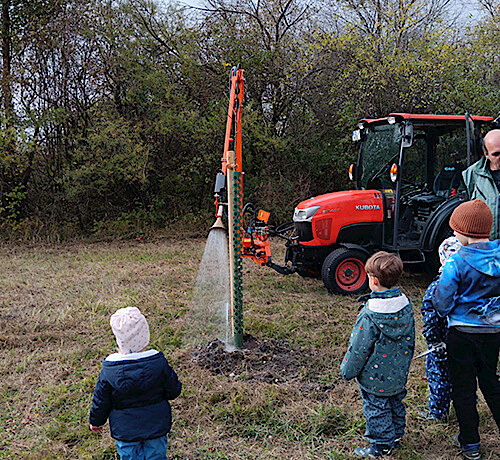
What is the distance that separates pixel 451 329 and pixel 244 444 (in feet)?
4.37

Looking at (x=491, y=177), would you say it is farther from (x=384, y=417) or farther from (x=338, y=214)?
(x=338, y=214)

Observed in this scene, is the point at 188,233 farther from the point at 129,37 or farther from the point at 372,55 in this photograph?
the point at 372,55

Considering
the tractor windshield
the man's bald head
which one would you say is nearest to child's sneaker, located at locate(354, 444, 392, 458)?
the man's bald head

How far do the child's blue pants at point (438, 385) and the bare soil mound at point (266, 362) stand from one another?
76cm

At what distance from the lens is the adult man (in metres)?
2.90

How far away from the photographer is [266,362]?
3865mm

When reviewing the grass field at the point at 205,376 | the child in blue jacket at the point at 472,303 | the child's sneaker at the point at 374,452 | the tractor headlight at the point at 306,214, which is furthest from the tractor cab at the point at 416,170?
the child's sneaker at the point at 374,452

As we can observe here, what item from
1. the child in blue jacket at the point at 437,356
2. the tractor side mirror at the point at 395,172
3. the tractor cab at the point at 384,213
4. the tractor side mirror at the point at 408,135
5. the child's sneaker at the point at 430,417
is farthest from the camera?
the tractor cab at the point at 384,213

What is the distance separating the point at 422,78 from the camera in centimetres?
990

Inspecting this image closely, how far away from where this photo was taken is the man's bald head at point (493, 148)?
9.46 feet

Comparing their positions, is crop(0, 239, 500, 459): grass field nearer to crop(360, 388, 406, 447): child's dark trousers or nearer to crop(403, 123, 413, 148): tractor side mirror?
crop(360, 388, 406, 447): child's dark trousers

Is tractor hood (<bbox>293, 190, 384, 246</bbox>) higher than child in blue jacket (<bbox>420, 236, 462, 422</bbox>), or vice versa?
tractor hood (<bbox>293, 190, 384, 246</bbox>)

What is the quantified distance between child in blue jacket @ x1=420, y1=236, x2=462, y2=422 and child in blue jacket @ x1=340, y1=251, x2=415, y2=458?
0.23 meters

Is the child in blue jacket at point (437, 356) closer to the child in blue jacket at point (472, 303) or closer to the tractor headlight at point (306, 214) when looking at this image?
the child in blue jacket at point (472, 303)
